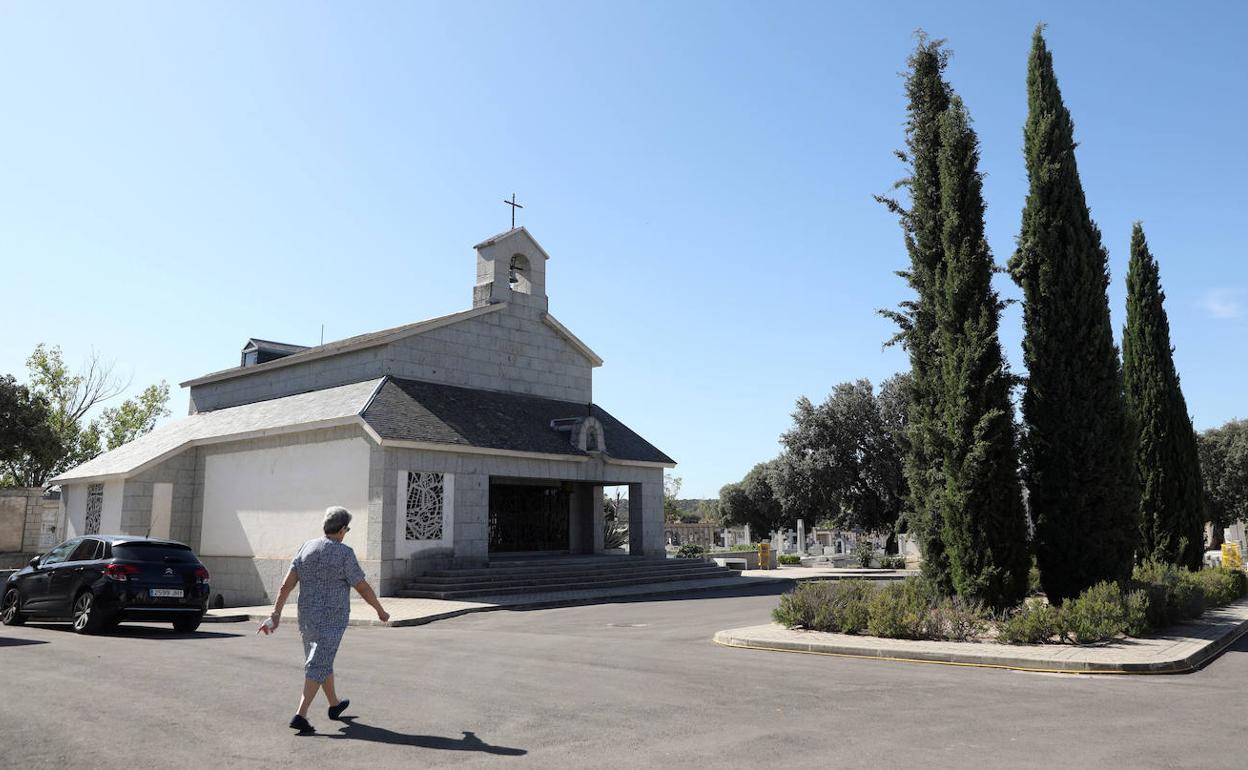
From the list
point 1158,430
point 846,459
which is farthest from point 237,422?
point 846,459

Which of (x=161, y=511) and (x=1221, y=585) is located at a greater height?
(x=161, y=511)

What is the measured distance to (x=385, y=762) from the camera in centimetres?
554

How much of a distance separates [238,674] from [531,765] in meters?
5.29

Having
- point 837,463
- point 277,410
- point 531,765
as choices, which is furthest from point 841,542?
point 531,765

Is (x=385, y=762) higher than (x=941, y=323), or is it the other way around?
(x=941, y=323)

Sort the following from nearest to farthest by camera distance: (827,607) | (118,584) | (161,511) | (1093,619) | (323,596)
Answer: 1. (323,596)
2. (1093,619)
3. (827,607)
4. (118,584)
5. (161,511)

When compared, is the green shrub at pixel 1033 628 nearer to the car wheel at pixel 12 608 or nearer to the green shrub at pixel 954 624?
the green shrub at pixel 954 624

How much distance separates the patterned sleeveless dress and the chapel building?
563 inches

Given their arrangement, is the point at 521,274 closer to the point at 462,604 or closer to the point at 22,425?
the point at 462,604

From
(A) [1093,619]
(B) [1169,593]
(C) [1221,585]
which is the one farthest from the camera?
(C) [1221,585]

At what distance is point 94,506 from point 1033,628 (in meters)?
28.0

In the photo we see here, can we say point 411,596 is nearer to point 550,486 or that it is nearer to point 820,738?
point 550,486

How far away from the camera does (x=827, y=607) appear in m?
12.8

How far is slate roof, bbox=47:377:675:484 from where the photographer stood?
878 inches
